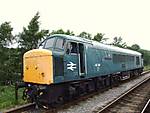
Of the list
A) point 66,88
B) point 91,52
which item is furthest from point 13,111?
point 91,52

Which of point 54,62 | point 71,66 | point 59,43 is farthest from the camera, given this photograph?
point 71,66

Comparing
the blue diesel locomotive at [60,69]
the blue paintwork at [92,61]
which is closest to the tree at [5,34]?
the blue paintwork at [92,61]

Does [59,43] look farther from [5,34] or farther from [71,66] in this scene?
[5,34]

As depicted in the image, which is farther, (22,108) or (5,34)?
(5,34)

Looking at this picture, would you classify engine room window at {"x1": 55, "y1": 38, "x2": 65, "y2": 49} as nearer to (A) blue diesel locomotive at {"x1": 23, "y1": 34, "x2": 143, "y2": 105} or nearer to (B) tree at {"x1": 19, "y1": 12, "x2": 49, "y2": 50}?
(A) blue diesel locomotive at {"x1": 23, "y1": 34, "x2": 143, "y2": 105}

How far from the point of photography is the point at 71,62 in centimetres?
1211

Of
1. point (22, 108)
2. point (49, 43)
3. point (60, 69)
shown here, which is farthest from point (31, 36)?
point (22, 108)

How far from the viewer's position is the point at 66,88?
11.9 metres

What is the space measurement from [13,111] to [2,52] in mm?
13694

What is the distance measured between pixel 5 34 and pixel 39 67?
1362cm

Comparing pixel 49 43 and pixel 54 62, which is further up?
pixel 49 43

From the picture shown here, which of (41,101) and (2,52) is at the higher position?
(2,52)

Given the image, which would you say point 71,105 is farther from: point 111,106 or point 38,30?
point 38,30

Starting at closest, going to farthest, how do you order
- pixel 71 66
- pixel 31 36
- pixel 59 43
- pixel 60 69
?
pixel 60 69, pixel 59 43, pixel 71 66, pixel 31 36
